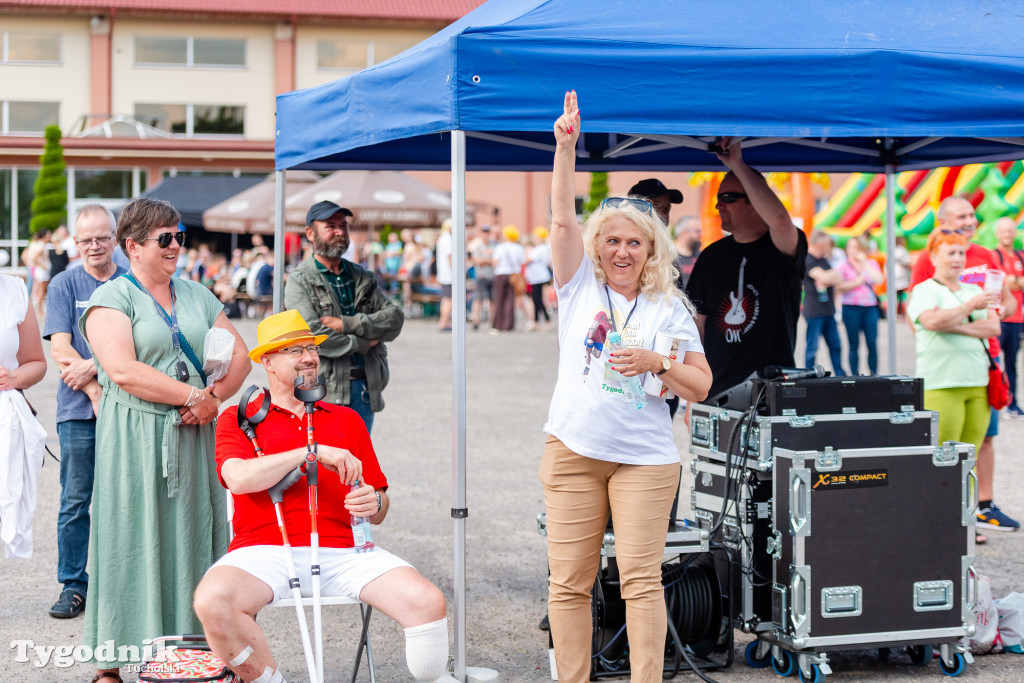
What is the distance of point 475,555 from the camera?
590cm

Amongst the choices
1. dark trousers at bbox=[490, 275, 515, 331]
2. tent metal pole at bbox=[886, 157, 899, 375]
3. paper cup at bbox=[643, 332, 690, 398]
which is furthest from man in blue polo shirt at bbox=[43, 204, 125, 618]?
dark trousers at bbox=[490, 275, 515, 331]

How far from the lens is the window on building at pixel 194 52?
3747 cm

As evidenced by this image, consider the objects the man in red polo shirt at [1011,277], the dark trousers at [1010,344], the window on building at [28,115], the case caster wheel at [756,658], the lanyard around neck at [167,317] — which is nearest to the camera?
the lanyard around neck at [167,317]

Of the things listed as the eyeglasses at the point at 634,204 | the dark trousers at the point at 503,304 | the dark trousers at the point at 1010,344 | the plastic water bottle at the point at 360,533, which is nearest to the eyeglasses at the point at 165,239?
the plastic water bottle at the point at 360,533

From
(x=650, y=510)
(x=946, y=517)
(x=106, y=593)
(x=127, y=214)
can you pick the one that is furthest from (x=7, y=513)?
(x=946, y=517)

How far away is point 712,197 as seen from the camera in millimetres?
17391

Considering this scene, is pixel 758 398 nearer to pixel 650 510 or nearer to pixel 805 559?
pixel 805 559

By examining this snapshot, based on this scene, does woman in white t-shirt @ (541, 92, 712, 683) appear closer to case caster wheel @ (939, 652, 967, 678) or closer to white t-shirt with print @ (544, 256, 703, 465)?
white t-shirt with print @ (544, 256, 703, 465)

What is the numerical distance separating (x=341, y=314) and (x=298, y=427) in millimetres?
1631

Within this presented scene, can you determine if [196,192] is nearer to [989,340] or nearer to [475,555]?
[475,555]

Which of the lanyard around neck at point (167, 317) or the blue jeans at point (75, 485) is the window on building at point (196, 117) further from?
the lanyard around neck at point (167, 317)

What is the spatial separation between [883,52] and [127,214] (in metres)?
2.73

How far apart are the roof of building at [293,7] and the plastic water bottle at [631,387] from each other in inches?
1347

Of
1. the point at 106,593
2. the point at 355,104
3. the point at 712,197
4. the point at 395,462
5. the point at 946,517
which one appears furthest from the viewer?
the point at 712,197
